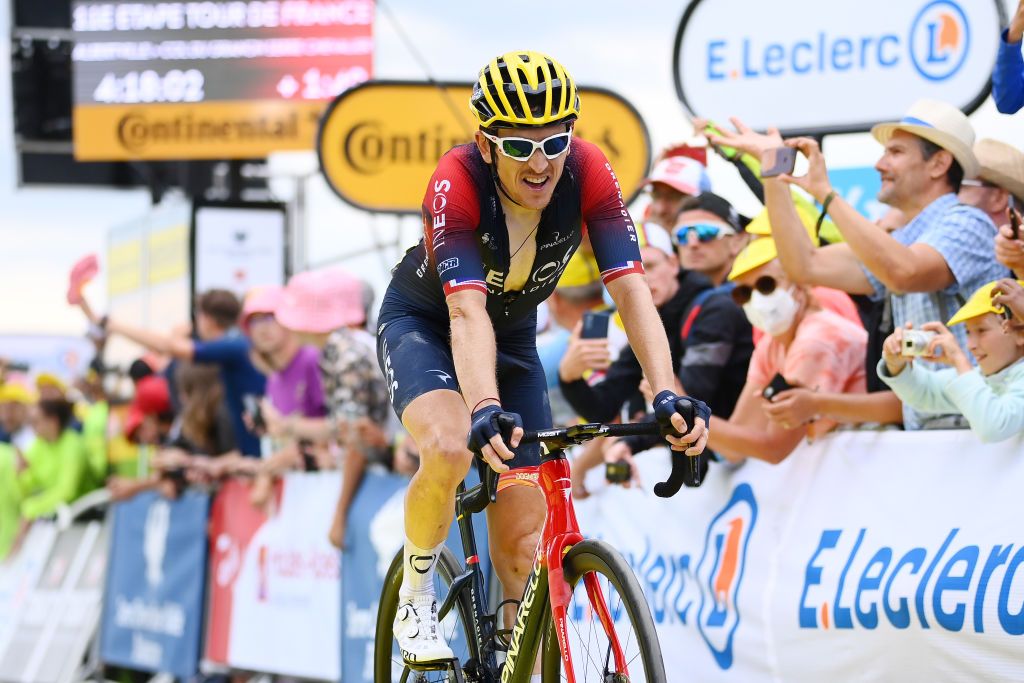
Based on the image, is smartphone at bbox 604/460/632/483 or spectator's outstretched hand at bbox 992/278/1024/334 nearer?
spectator's outstretched hand at bbox 992/278/1024/334

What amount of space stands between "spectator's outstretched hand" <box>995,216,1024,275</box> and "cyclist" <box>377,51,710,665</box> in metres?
1.29

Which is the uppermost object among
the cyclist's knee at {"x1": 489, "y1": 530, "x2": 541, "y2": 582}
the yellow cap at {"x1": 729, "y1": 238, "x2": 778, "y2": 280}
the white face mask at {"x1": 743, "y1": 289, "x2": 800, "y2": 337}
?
the yellow cap at {"x1": 729, "y1": 238, "x2": 778, "y2": 280}

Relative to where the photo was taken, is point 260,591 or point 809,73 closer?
point 809,73

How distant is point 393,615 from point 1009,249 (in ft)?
8.72

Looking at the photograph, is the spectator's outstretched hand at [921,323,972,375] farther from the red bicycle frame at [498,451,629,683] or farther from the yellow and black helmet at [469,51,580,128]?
the yellow and black helmet at [469,51,580,128]

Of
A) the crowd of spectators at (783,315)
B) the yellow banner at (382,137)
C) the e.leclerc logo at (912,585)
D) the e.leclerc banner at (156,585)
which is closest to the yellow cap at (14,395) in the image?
the e.leclerc banner at (156,585)

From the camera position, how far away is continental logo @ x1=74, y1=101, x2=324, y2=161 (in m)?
21.4

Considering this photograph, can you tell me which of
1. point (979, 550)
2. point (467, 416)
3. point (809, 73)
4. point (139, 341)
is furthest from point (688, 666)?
point (139, 341)

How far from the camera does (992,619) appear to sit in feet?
16.9

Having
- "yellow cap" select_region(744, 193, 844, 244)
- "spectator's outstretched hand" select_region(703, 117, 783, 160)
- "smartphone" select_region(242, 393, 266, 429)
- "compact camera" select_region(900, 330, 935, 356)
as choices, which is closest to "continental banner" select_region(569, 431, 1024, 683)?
"compact camera" select_region(900, 330, 935, 356)

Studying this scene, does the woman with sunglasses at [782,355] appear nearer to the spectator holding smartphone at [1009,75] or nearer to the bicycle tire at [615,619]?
the spectator holding smartphone at [1009,75]

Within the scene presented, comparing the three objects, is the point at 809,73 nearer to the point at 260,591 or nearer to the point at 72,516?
the point at 260,591

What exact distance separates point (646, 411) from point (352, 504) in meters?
2.85

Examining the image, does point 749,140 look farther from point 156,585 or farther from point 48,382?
point 48,382
